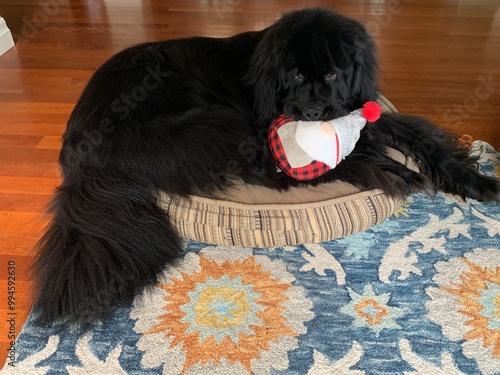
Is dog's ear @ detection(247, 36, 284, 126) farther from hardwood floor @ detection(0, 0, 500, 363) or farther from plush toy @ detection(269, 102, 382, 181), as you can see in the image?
hardwood floor @ detection(0, 0, 500, 363)

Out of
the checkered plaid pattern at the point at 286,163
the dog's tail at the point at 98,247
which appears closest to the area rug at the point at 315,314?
the dog's tail at the point at 98,247

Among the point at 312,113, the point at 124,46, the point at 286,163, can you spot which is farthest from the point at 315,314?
the point at 124,46

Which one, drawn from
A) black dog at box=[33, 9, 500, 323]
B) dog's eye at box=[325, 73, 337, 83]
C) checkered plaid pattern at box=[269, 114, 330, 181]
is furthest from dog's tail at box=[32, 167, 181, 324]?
dog's eye at box=[325, 73, 337, 83]

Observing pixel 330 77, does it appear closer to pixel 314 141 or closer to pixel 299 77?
pixel 299 77

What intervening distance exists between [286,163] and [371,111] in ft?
1.08

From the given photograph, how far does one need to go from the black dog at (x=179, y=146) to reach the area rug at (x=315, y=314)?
11 centimetres

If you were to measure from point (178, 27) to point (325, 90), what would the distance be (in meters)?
Answer: 2.24

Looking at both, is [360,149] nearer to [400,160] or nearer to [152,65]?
[400,160]

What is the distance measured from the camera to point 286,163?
63.4 inches

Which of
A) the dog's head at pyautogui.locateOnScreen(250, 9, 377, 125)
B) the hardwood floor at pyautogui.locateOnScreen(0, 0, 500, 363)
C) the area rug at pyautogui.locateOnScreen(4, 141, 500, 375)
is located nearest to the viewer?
the area rug at pyautogui.locateOnScreen(4, 141, 500, 375)

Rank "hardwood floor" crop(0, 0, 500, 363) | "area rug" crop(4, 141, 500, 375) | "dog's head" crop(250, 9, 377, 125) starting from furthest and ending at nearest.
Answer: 1. "hardwood floor" crop(0, 0, 500, 363)
2. "dog's head" crop(250, 9, 377, 125)
3. "area rug" crop(4, 141, 500, 375)

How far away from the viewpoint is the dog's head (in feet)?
4.93

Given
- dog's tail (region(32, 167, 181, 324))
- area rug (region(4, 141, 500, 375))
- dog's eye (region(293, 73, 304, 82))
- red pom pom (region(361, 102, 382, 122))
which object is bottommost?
area rug (region(4, 141, 500, 375))

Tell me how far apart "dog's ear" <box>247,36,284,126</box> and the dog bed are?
0.31m
